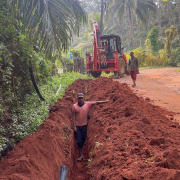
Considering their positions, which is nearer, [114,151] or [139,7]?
[114,151]

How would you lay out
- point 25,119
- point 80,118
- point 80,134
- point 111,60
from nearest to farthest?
point 25,119 → point 80,118 → point 80,134 → point 111,60

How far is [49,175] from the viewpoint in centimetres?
401

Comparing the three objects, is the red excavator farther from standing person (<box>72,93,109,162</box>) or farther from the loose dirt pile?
the loose dirt pile

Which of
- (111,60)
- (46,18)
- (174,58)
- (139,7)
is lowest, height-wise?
(111,60)

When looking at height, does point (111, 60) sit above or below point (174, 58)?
below

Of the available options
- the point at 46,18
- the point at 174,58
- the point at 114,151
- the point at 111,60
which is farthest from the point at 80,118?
the point at 174,58

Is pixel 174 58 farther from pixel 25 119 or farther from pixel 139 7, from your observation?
pixel 25 119

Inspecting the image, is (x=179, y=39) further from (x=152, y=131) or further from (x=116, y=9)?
(x=152, y=131)

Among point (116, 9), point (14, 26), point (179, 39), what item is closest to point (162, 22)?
point (179, 39)

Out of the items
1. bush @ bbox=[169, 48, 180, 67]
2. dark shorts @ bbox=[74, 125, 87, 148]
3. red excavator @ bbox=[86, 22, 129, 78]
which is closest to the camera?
dark shorts @ bbox=[74, 125, 87, 148]

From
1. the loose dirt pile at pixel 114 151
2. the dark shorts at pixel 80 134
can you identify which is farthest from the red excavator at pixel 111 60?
the loose dirt pile at pixel 114 151

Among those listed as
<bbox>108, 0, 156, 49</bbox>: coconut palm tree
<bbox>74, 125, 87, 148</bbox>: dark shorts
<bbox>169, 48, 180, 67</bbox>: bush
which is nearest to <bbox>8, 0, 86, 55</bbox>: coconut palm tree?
<bbox>74, 125, 87, 148</bbox>: dark shorts

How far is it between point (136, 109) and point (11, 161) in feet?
10.4

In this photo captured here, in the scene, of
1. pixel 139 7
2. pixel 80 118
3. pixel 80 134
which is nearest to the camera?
pixel 80 118
